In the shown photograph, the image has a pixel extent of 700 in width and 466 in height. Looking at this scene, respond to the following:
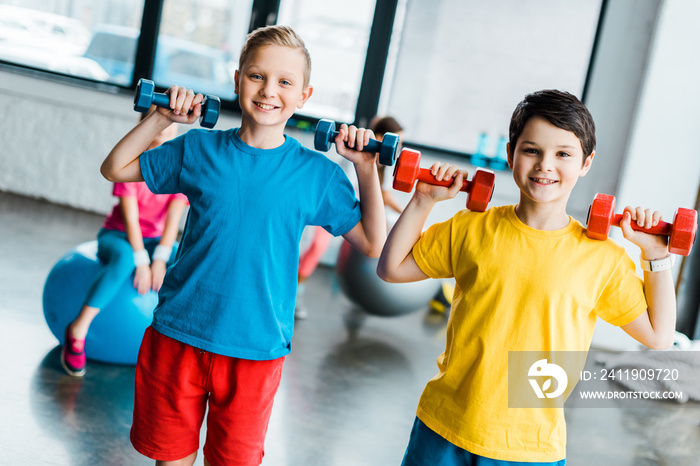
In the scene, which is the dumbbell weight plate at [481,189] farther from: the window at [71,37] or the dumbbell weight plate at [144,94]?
the window at [71,37]

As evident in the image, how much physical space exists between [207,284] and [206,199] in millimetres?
186

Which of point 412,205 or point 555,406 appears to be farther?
point 412,205

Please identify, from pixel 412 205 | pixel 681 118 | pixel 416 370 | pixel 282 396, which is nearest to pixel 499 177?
pixel 681 118

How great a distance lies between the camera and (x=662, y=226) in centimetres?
138

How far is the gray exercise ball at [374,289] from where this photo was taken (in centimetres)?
379

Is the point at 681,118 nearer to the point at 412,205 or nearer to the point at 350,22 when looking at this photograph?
the point at 350,22

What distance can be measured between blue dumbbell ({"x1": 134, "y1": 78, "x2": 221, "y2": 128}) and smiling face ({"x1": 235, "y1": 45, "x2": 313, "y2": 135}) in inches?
3.2

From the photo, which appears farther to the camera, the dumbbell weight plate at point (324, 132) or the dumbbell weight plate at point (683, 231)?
the dumbbell weight plate at point (324, 132)

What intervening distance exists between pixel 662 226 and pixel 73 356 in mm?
2212

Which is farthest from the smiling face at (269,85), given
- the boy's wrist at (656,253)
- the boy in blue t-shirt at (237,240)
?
the boy's wrist at (656,253)

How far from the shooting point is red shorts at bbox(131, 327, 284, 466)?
1494mm

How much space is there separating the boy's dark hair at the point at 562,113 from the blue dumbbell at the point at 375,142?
27 cm

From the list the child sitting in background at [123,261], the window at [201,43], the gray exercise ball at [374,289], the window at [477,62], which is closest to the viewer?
the child sitting in background at [123,261]

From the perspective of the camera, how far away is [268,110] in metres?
1.48
